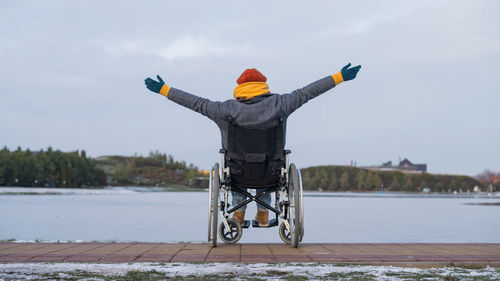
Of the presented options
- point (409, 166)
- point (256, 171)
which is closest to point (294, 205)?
point (256, 171)

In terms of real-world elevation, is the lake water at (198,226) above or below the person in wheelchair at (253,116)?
below

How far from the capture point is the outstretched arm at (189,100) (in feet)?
14.1

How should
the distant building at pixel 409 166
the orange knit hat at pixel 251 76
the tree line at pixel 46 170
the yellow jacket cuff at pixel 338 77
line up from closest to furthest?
the yellow jacket cuff at pixel 338 77 → the orange knit hat at pixel 251 76 → the tree line at pixel 46 170 → the distant building at pixel 409 166

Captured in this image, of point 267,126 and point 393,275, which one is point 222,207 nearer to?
point 267,126

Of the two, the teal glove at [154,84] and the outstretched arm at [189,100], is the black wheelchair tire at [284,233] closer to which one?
the outstretched arm at [189,100]

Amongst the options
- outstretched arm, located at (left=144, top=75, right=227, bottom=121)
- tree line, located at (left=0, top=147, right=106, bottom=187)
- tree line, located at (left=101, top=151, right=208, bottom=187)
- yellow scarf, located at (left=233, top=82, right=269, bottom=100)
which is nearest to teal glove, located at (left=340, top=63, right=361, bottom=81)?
yellow scarf, located at (left=233, top=82, right=269, bottom=100)

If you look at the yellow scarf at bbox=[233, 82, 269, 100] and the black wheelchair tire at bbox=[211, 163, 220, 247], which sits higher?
the yellow scarf at bbox=[233, 82, 269, 100]

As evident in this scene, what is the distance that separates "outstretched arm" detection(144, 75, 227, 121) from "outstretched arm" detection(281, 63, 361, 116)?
59 cm

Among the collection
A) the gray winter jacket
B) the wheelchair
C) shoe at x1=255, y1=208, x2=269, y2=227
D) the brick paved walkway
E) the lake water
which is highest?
the gray winter jacket

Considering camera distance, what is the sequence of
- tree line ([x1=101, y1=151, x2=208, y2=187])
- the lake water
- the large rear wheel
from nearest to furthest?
the large rear wheel < the lake water < tree line ([x1=101, y1=151, x2=208, y2=187])

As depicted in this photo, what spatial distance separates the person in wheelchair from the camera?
Answer: 423cm

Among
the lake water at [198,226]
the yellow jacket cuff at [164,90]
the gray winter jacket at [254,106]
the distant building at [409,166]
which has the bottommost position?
the lake water at [198,226]

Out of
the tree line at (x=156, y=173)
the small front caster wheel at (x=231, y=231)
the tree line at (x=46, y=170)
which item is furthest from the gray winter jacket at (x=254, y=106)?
the tree line at (x=156, y=173)

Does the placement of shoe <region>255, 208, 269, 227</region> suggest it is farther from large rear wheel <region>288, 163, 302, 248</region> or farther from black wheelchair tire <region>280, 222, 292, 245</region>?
large rear wheel <region>288, 163, 302, 248</region>
